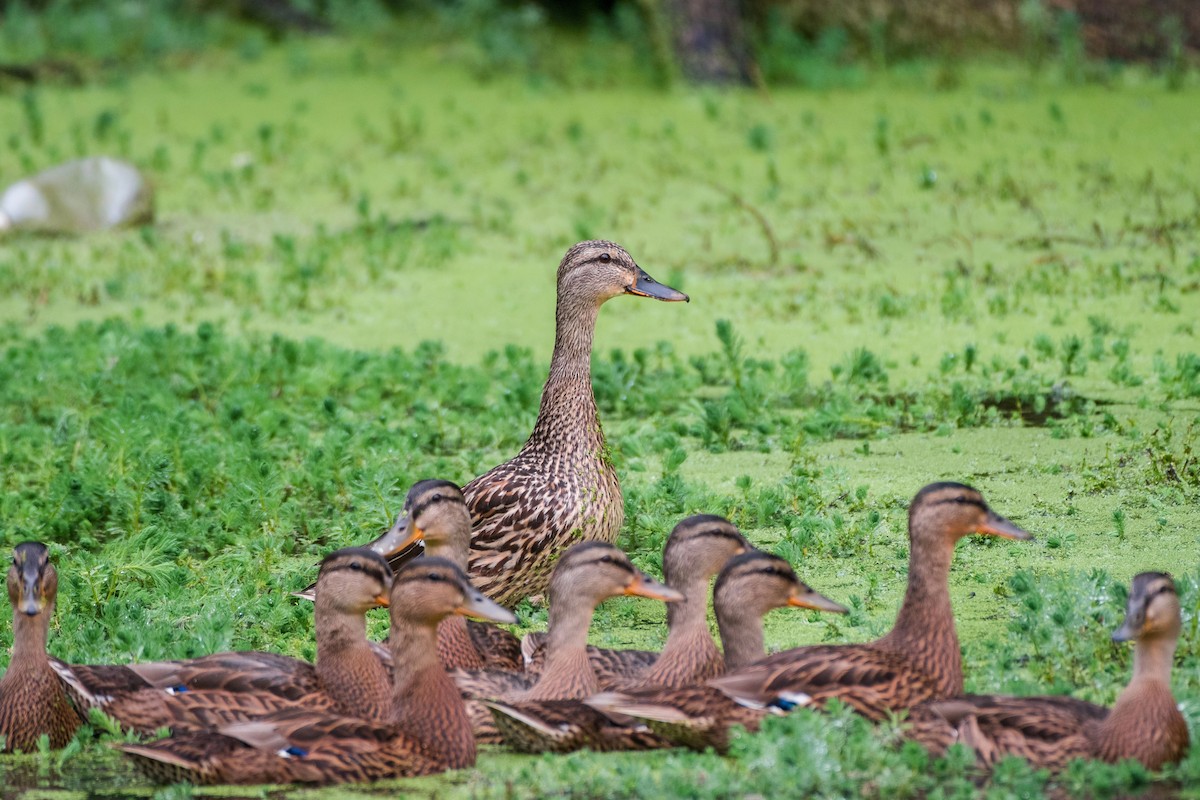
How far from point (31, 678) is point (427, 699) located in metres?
1.24

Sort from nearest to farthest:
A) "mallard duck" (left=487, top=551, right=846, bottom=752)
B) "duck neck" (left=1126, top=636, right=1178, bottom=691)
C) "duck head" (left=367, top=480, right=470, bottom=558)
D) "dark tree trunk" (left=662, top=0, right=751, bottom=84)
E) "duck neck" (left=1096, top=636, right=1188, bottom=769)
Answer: "duck neck" (left=1096, top=636, right=1188, bottom=769) → "duck neck" (left=1126, top=636, right=1178, bottom=691) → "mallard duck" (left=487, top=551, right=846, bottom=752) → "duck head" (left=367, top=480, right=470, bottom=558) → "dark tree trunk" (left=662, top=0, right=751, bottom=84)

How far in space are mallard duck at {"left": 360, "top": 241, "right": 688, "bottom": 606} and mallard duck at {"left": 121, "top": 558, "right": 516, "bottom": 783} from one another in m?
1.22

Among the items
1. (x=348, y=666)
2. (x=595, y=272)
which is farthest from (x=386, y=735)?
(x=595, y=272)

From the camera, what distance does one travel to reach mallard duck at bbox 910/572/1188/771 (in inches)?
193

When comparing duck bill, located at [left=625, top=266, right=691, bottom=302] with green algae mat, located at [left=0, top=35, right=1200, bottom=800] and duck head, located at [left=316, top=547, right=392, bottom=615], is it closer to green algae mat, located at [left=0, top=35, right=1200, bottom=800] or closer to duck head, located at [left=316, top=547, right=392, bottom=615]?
green algae mat, located at [left=0, top=35, right=1200, bottom=800]

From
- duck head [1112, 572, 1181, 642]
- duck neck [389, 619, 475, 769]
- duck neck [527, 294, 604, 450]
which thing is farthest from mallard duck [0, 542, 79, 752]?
duck head [1112, 572, 1181, 642]

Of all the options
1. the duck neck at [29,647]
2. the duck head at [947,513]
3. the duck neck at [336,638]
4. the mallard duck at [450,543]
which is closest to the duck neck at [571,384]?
the mallard duck at [450,543]

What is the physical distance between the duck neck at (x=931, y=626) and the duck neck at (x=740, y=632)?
1.35 feet

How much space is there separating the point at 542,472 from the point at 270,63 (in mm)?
13228

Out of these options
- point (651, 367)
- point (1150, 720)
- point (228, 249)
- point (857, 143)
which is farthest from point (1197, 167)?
point (1150, 720)

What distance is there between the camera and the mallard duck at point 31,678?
5449 mm

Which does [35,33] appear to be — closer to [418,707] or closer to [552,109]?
[552,109]

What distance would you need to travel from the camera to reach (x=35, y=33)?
20.4m

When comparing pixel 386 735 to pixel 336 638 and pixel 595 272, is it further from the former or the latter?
pixel 595 272
